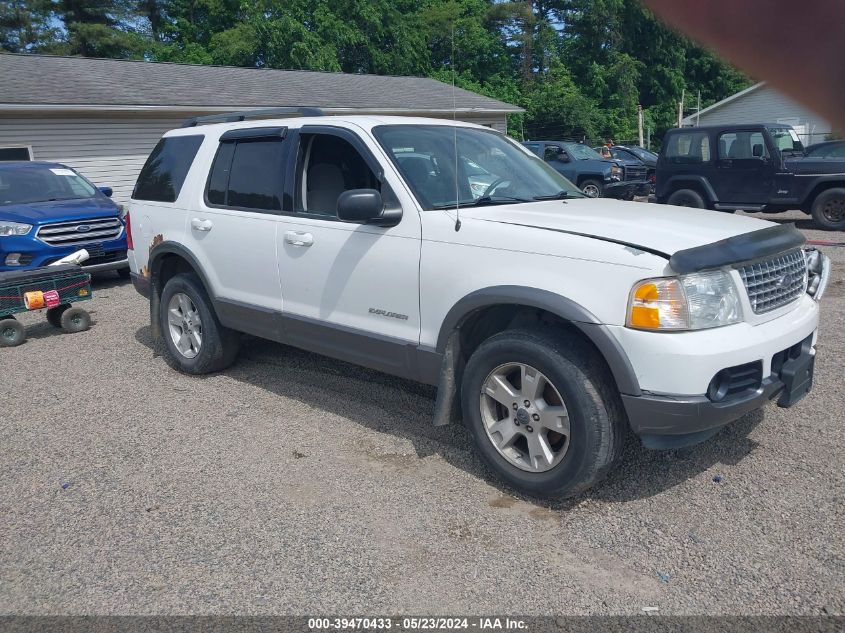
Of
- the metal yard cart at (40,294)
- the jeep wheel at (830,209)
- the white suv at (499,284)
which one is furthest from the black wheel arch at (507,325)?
the jeep wheel at (830,209)

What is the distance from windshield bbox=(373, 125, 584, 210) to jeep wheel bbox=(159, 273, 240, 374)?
6.89 ft

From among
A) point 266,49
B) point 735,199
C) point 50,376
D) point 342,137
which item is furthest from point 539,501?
point 266,49

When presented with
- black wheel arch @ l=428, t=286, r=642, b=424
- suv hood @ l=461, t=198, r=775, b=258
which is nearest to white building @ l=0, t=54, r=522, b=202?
suv hood @ l=461, t=198, r=775, b=258

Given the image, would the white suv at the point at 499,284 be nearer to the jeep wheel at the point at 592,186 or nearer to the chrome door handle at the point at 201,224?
the chrome door handle at the point at 201,224

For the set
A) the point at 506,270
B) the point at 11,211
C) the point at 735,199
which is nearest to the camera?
the point at 506,270

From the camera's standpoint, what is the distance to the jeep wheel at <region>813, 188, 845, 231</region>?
12.4 meters

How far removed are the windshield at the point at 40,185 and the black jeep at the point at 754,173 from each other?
10080 millimetres

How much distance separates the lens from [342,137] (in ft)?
15.5

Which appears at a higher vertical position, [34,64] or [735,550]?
[34,64]

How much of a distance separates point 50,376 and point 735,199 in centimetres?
1129

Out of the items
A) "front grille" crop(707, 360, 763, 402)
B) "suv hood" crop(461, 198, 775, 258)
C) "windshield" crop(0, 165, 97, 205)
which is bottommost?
"front grille" crop(707, 360, 763, 402)

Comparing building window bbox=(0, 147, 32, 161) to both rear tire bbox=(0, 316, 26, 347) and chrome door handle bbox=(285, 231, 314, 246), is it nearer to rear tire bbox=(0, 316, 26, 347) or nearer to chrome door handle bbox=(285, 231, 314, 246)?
rear tire bbox=(0, 316, 26, 347)

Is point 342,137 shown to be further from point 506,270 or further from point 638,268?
point 638,268

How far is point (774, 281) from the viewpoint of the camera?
3.66 meters
